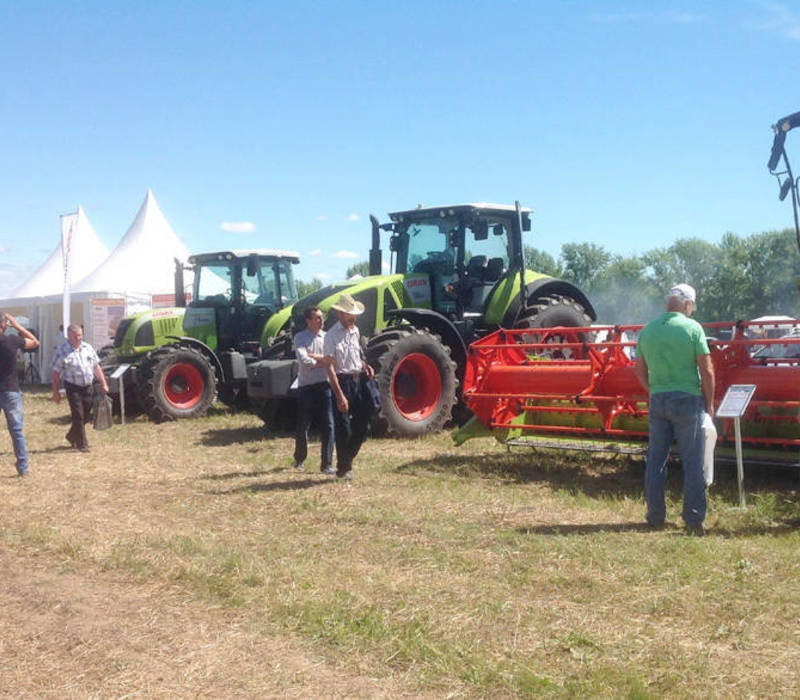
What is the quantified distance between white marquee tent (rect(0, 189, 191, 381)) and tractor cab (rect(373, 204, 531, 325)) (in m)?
9.22

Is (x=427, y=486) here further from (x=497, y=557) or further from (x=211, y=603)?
(x=211, y=603)

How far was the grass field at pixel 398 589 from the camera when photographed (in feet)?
11.2

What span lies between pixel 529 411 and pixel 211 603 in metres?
4.59

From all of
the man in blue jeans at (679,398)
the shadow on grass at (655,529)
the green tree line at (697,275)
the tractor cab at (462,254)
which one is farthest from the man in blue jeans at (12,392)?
the green tree line at (697,275)

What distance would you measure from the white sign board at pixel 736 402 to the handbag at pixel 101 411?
294 inches

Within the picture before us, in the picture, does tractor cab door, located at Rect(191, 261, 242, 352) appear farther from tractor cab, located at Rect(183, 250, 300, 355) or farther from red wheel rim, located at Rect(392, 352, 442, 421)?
red wheel rim, located at Rect(392, 352, 442, 421)

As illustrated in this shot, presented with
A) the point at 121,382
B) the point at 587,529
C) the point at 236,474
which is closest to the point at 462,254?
the point at 236,474

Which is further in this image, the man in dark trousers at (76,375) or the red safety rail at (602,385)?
the man in dark trousers at (76,375)

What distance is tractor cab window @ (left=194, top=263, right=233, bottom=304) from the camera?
13.7m

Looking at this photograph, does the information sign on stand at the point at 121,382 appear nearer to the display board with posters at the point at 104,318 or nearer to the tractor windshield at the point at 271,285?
the tractor windshield at the point at 271,285

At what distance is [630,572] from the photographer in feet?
15.1

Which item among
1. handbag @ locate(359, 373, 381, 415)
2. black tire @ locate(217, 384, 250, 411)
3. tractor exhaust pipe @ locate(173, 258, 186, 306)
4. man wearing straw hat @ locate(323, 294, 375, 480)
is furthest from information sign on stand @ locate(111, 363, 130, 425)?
handbag @ locate(359, 373, 381, 415)

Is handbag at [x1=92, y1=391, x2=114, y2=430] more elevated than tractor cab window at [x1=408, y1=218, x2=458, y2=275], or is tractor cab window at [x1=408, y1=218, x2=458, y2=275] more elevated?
tractor cab window at [x1=408, y1=218, x2=458, y2=275]

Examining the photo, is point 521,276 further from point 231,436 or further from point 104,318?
point 104,318
